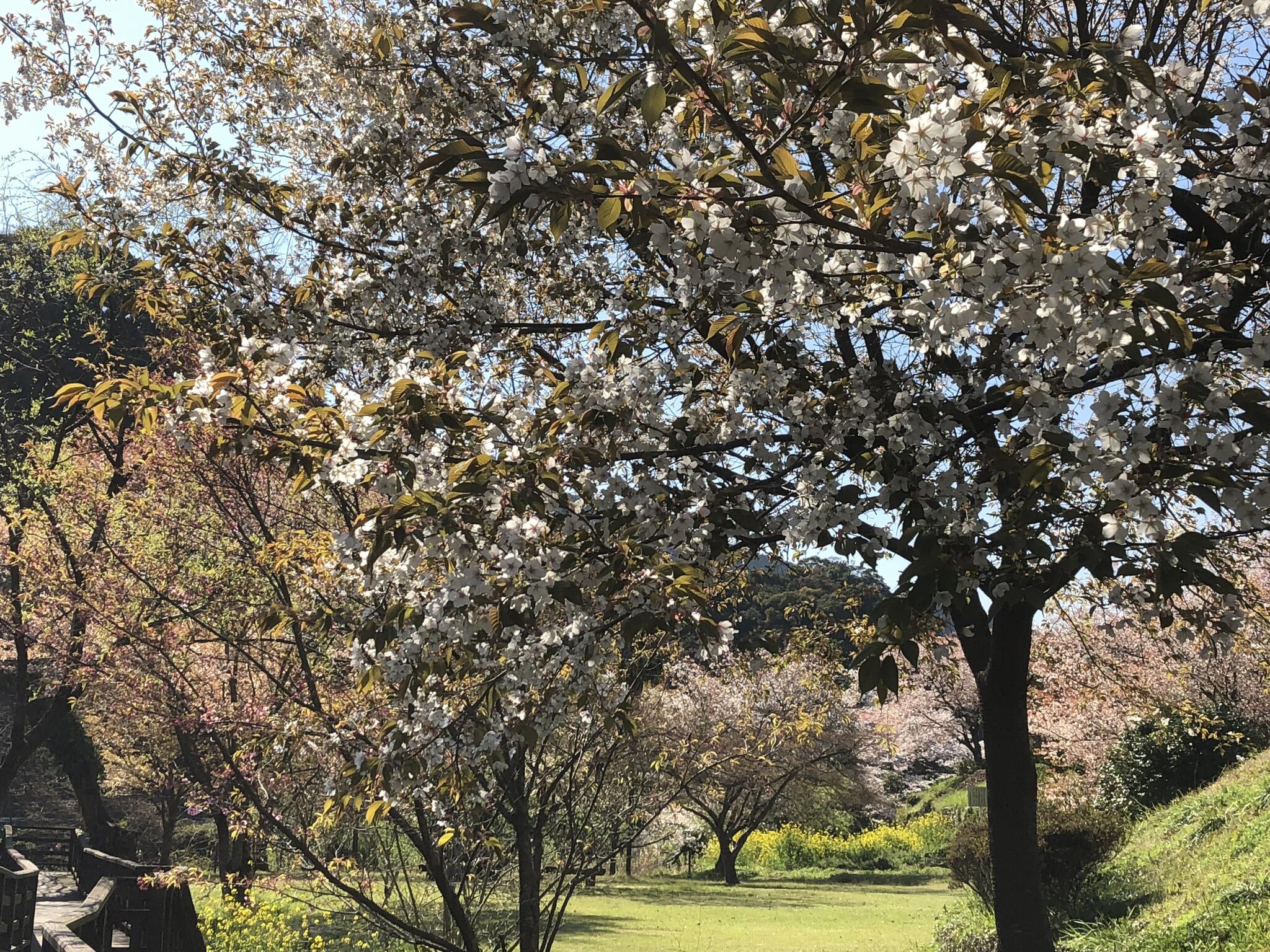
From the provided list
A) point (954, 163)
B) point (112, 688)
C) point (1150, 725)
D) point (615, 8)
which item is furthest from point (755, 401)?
point (1150, 725)

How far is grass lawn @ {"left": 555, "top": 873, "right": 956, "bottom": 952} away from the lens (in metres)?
12.2

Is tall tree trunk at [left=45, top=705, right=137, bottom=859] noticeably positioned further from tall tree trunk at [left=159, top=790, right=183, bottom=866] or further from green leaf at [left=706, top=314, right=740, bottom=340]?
green leaf at [left=706, top=314, right=740, bottom=340]

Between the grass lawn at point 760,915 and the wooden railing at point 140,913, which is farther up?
the wooden railing at point 140,913

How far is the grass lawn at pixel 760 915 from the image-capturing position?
39.9ft

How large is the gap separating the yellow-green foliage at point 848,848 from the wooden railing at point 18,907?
68.7 feet

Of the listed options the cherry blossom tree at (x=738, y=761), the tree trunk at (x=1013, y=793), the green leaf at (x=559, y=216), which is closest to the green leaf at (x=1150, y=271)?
the green leaf at (x=559, y=216)

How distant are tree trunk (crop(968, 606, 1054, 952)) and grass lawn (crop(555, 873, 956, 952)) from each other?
753 cm

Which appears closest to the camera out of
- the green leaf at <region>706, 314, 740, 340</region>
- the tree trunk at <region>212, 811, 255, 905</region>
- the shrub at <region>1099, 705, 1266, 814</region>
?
the green leaf at <region>706, 314, 740, 340</region>

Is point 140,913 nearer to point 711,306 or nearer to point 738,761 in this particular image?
point 711,306

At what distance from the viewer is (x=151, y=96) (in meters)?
5.14

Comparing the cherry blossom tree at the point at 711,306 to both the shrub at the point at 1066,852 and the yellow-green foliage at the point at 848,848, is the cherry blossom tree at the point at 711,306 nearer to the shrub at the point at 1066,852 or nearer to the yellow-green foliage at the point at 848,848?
the shrub at the point at 1066,852

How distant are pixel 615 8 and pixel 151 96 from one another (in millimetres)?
3065

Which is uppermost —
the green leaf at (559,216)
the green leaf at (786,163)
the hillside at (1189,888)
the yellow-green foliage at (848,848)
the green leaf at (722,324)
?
the green leaf at (786,163)

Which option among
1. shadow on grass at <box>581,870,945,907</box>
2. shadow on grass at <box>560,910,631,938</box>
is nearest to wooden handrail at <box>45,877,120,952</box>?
shadow on grass at <box>560,910,631,938</box>
